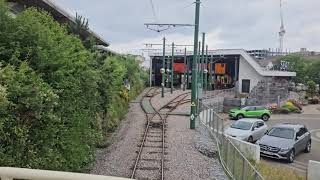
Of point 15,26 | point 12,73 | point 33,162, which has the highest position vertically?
point 15,26

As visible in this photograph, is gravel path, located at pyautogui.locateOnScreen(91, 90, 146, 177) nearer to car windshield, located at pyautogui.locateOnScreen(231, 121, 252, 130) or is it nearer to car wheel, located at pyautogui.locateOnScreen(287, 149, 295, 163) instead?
car windshield, located at pyautogui.locateOnScreen(231, 121, 252, 130)

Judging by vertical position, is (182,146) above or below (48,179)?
Result: below

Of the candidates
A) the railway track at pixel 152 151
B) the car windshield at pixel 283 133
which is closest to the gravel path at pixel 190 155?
the railway track at pixel 152 151

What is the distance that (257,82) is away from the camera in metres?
69.6

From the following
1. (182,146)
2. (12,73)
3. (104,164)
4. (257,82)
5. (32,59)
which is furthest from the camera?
(257,82)

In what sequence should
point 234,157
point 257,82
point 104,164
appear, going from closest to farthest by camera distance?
point 234,157
point 104,164
point 257,82

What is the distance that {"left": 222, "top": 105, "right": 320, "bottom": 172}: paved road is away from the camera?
943 inches

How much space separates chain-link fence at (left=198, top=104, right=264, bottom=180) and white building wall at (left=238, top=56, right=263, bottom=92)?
45292 mm

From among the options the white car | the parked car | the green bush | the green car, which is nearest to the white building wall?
the green car

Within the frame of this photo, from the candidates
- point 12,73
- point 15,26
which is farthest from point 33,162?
point 15,26

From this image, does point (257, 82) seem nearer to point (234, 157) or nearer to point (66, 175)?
point (234, 157)

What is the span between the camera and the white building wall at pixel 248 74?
70.0 m

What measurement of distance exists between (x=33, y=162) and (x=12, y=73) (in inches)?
75.0

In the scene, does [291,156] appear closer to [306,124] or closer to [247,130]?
[247,130]
